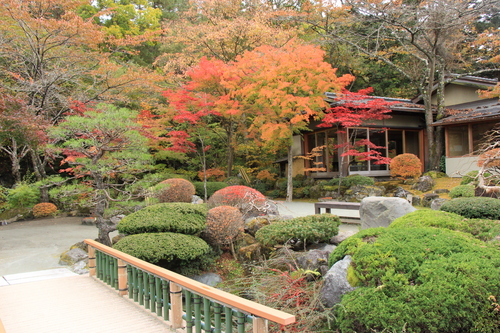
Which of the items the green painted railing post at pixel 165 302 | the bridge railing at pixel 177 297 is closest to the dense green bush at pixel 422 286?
the bridge railing at pixel 177 297

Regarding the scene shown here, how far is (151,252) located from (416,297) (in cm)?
438

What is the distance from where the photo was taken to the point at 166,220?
7129 millimetres

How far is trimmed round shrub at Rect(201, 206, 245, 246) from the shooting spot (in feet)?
25.9

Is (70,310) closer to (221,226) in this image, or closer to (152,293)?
(152,293)

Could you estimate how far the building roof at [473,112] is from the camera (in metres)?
13.8

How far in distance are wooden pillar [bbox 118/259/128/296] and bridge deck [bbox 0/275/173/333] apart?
11cm

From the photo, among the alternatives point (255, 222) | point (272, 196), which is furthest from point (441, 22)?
point (255, 222)

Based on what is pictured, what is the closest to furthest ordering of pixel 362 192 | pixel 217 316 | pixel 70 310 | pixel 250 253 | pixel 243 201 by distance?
pixel 217 316
pixel 70 310
pixel 250 253
pixel 243 201
pixel 362 192

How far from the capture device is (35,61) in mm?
11422

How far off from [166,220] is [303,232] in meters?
2.74

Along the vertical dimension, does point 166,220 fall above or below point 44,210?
above

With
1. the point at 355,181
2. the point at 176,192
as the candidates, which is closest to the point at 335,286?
the point at 176,192

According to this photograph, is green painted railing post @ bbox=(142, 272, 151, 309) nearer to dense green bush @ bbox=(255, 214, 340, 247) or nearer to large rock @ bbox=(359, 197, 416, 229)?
dense green bush @ bbox=(255, 214, 340, 247)

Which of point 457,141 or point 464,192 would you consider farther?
point 457,141
